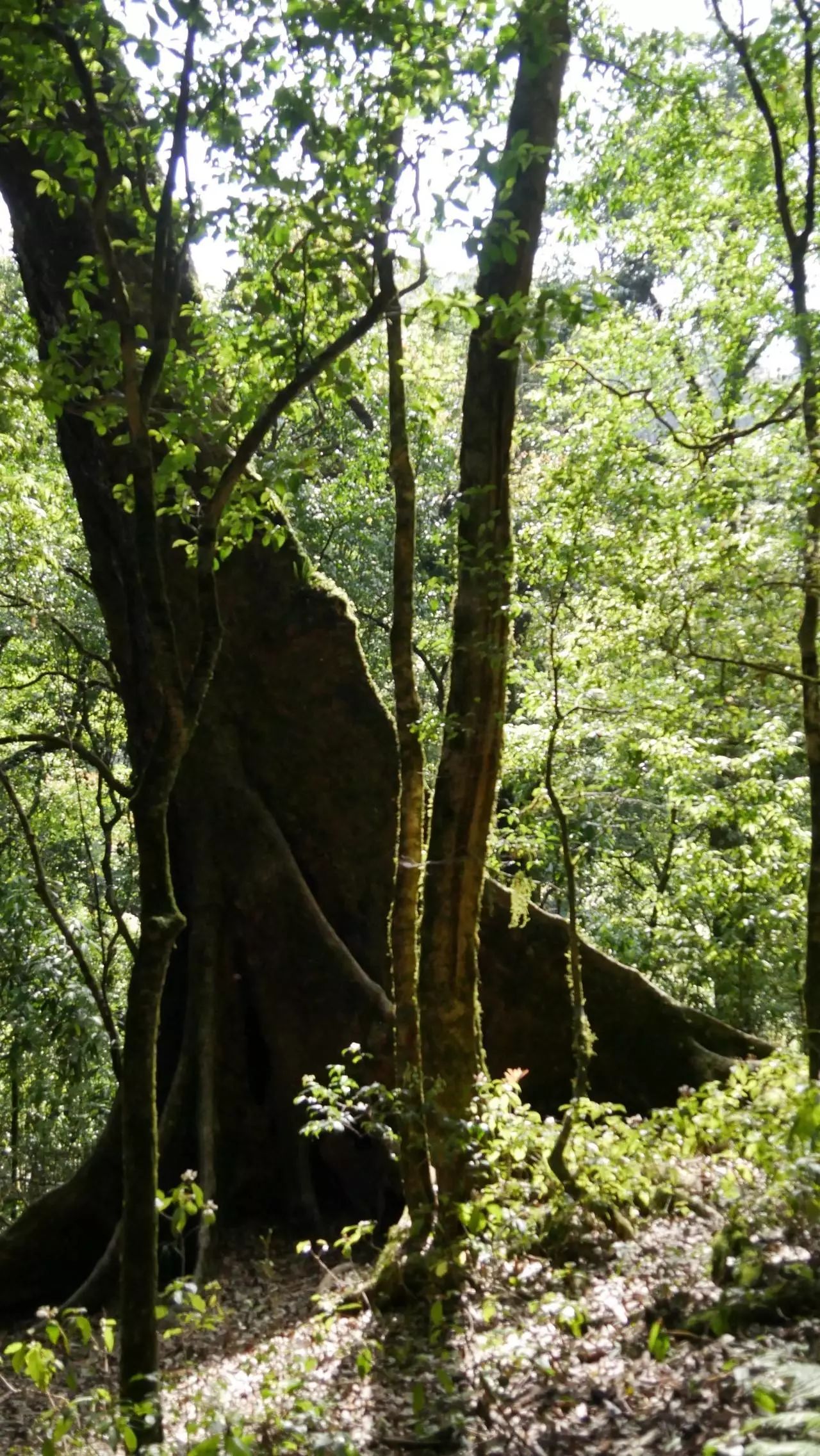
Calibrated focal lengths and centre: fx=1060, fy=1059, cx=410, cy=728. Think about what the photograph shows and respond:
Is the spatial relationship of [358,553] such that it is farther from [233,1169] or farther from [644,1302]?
[644,1302]

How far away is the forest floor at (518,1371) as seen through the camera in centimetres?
314

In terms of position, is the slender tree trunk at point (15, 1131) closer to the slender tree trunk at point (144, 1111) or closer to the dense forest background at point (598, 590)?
the dense forest background at point (598, 590)

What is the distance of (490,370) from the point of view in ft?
19.3

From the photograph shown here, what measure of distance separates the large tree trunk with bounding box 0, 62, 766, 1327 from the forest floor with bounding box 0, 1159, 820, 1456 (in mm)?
1868

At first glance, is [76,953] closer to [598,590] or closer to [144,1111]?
[598,590]

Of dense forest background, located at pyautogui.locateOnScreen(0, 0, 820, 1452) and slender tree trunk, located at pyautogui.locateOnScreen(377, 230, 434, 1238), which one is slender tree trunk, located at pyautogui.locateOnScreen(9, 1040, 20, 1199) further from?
slender tree trunk, located at pyautogui.locateOnScreen(377, 230, 434, 1238)

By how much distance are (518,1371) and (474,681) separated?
320cm

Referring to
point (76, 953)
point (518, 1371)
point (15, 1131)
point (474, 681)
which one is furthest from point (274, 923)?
point (15, 1131)

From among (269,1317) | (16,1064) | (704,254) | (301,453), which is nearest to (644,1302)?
(269,1317)

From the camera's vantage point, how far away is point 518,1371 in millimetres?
3781

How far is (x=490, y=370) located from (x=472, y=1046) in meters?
3.69

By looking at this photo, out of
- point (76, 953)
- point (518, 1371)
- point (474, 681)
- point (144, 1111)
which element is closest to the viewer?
point (144, 1111)

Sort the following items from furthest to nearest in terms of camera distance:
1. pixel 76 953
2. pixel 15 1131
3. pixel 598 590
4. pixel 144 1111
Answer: pixel 15 1131
pixel 76 953
pixel 598 590
pixel 144 1111

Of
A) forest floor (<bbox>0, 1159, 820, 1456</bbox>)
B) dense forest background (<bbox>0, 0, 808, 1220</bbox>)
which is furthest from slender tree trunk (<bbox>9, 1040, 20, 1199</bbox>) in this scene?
forest floor (<bbox>0, 1159, 820, 1456</bbox>)
